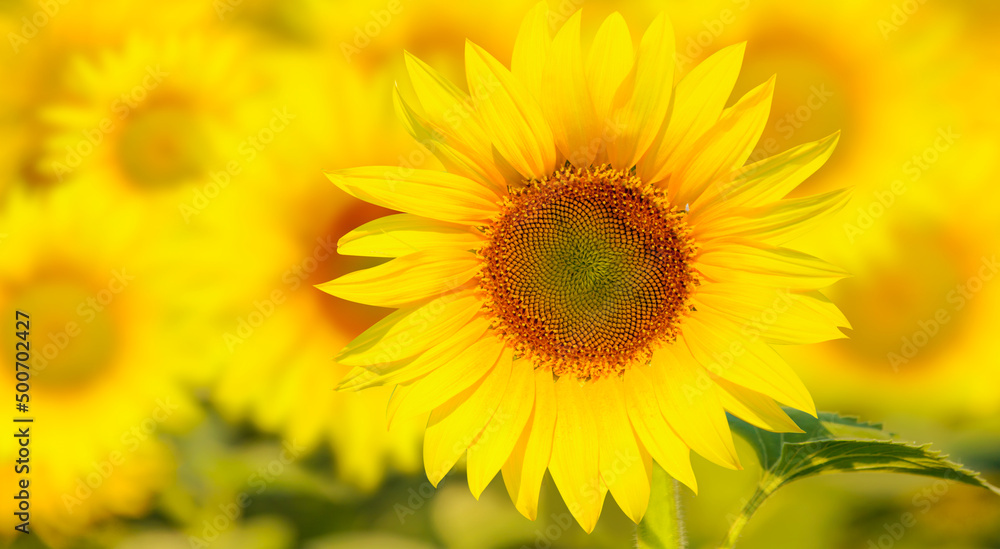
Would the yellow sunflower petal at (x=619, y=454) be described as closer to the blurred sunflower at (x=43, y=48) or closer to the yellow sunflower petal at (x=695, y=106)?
the yellow sunflower petal at (x=695, y=106)

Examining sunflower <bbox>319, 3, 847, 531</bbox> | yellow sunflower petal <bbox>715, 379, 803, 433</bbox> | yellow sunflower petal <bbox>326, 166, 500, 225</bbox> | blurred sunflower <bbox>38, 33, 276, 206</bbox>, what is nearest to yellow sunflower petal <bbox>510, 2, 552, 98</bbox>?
sunflower <bbox>319, 3, 847, 531</bbox>

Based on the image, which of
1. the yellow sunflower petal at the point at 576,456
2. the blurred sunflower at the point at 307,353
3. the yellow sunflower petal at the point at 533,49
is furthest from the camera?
the blurred sunflower at the point at 307,353

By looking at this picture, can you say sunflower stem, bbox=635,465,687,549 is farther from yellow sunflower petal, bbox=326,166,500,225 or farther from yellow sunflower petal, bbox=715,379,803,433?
yellow sunflower petal, bbox=326,166,500,225

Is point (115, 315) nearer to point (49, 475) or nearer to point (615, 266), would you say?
point (49, 475)

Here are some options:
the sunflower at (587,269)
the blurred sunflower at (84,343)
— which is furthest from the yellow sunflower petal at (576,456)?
the blurred sunflower at (84,343)

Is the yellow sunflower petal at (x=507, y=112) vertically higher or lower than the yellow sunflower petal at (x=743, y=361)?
higher

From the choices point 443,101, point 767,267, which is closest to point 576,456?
point 767,267
